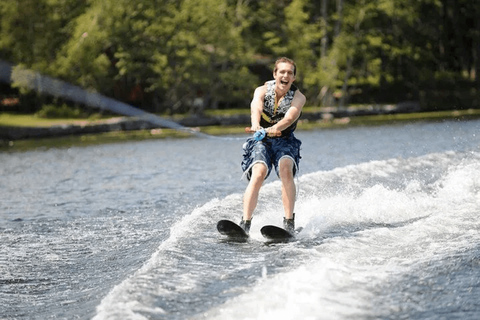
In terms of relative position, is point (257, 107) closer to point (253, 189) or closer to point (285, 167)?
point (285, 167)

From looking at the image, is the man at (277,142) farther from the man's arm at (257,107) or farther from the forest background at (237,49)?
the forest background at (237,49)

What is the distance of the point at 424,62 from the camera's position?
48719 mm

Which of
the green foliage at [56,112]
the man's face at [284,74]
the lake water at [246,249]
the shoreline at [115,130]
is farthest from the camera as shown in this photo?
the green foliage at [56,112]

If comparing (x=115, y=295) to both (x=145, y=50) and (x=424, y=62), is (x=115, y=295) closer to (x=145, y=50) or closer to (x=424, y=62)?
(x=145, y=50)

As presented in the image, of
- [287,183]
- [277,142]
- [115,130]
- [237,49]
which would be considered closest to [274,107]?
[277,142]

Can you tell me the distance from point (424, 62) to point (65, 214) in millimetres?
40016

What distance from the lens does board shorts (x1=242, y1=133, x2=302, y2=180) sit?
8141 mm

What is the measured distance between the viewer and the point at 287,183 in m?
8.14

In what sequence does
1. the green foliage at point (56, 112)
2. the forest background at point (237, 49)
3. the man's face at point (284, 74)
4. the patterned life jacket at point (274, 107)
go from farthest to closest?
the green foliage at point (56, 112)
the forest background at point (237, 49)
the patterned life jacket at point (274, 107)
the man's face at point (284, 74)

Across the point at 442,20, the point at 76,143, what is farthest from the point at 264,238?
the point at 442,20

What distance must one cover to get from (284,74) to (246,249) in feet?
5.65

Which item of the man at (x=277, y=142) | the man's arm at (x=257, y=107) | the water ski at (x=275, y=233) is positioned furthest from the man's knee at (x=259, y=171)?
the water ski at (x=275, y=233)

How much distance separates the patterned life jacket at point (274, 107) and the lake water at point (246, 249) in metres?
1.07

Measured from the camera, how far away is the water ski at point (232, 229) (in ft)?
25.8
